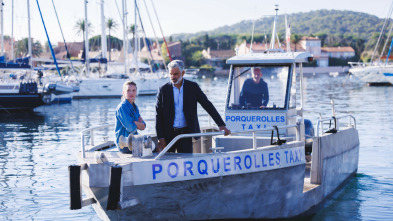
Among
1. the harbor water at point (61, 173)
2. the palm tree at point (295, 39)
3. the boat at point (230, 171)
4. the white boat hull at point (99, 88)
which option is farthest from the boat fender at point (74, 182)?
the palm tree at point (295, 39)

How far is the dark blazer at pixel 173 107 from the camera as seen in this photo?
27.2 ft

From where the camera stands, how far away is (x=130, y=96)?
8.00m

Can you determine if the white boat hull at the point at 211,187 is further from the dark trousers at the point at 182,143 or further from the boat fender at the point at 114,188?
the dark trousers at the point at 182,143

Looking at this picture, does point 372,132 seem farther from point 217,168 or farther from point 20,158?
point 217,168

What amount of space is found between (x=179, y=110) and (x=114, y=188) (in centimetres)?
166

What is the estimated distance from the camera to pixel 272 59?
1037cm

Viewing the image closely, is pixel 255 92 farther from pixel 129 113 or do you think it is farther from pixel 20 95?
pixel 20 95

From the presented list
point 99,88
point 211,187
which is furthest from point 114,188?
point 99,88

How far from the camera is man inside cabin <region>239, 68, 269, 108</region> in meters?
10.4

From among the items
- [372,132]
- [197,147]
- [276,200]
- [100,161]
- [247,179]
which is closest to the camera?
[100,161]

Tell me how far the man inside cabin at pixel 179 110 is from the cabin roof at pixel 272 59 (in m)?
2.29

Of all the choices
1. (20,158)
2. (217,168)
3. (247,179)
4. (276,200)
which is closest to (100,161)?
(217,168)

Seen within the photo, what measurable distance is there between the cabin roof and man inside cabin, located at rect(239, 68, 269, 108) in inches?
8.7

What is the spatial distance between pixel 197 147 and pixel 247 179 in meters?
2.83
